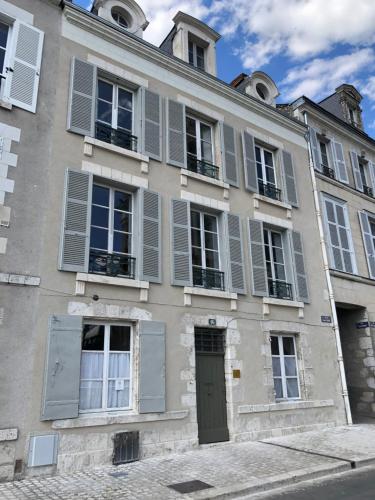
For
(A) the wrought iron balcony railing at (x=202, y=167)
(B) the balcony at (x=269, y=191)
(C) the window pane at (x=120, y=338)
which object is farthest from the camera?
(B) the balcony at (x=269, y=191)

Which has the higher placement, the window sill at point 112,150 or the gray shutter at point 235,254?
the window sill at point 112,150

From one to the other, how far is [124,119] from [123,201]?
1.75 metres

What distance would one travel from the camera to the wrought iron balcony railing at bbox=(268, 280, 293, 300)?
28.7 feet

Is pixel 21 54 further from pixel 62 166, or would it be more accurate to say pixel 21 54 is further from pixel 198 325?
pixel 198 325

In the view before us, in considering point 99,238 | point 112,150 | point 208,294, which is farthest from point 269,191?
point 99,238

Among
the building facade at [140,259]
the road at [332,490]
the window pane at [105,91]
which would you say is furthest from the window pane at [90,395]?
the window pane at [105,91]

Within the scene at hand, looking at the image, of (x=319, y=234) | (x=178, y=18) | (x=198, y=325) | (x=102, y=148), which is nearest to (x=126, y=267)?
(x=198, y=325)

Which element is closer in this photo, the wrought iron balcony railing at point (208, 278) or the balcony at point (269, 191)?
the wrought iron balcony railing at point (208, 278)

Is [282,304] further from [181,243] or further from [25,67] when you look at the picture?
→ [25,67]

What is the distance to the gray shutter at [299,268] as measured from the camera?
911 centimetres

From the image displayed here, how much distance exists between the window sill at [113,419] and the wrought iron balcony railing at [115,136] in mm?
4713

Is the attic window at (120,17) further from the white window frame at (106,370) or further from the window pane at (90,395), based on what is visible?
the window pane at (90,395)

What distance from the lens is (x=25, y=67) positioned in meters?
6.77

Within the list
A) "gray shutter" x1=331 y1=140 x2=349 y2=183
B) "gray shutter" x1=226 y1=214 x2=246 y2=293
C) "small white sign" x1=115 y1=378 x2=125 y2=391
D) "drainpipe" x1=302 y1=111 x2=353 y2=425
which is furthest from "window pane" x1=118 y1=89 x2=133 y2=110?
"gray shutter" x1=331 y1=140 x2=349 y2=183
